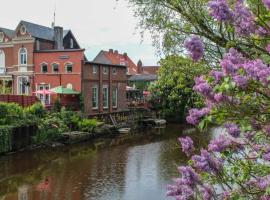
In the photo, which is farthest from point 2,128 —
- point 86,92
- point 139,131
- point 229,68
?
point 229,68

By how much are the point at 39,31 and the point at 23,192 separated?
31.0 meters

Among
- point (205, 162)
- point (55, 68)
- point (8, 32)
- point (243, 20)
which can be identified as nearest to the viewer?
point (243, 20)

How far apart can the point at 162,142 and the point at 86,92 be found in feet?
36.1

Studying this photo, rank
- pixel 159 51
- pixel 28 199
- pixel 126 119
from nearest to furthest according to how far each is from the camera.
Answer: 1. pixel 159 51
2. pixel 28 199
3. pixel 126 119

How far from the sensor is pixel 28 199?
1881 cm

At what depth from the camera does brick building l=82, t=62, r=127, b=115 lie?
44781mm

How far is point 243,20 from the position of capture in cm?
423

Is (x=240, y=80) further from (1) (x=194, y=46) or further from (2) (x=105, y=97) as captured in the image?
(2) (x=105, y=97)

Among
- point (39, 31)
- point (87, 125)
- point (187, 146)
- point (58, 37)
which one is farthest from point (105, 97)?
point (187, 146)

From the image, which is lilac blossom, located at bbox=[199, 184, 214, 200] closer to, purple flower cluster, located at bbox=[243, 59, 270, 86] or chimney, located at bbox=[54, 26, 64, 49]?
purple flower cluster, located at bbox=[243, 59, 270, 86]

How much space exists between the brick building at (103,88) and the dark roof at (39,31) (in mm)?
6572

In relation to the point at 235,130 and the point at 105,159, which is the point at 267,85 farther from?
the point at 105,159

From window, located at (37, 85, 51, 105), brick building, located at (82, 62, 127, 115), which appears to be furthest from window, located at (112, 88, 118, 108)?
window, located at (37, 85, 51, 105)

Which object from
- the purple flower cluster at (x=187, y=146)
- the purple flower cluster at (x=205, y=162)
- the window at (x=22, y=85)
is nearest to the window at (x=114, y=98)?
the window at (x=22, y=85)
